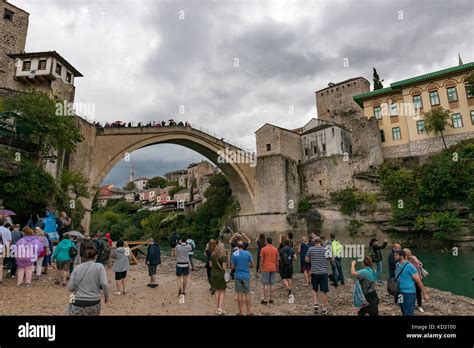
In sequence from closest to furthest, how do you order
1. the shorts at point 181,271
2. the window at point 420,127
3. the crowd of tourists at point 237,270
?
the crowd of tourists at point 237,270
the shorts at point 181,271
the window at point 420,127

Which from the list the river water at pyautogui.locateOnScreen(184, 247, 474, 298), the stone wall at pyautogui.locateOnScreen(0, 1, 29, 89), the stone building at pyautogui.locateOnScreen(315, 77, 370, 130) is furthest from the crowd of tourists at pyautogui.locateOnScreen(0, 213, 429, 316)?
the stone building at pyautogui.locateOnScreen(315, 77, 370, 130)

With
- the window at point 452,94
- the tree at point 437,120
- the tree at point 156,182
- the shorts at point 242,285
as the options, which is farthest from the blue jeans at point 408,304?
the tree at point 156,182

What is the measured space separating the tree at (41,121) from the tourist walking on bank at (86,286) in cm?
1404

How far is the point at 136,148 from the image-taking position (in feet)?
93.1

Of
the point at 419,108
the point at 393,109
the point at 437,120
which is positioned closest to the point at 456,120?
the point at 437,120

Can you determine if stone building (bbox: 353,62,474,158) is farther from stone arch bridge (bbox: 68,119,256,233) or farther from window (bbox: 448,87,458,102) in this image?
stone arch bridge (bbox: 68,119,256,233)

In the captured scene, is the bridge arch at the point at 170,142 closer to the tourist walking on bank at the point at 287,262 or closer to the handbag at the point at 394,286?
the tourist walking on bank at the point at 287,262

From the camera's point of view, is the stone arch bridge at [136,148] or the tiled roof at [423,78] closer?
the stone arch bridge at [136,148]

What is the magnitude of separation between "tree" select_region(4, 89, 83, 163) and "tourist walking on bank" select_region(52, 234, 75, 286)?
8.97 meters

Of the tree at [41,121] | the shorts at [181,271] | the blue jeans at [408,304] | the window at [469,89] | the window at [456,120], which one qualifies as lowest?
the blue jeans at [408,304]

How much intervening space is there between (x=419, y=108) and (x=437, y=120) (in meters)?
3.56

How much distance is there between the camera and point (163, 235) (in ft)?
185

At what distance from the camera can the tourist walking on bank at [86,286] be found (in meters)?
4.34

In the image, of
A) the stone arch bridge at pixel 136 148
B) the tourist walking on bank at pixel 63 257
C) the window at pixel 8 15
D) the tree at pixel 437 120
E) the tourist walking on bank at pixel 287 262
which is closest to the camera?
the tourist walking on bank at pixel 63 257
